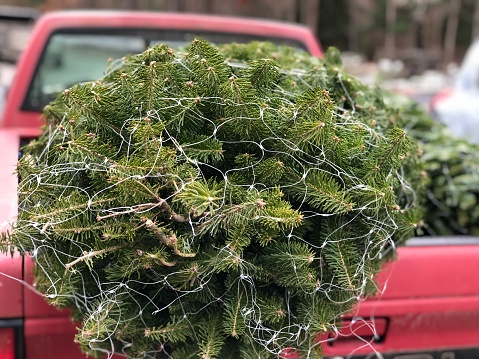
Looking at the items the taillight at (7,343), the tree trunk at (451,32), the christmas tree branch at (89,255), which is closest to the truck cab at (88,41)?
the taillight at (7,343)

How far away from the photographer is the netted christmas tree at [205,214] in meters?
1.51

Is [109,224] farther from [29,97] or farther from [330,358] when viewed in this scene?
[29,97]

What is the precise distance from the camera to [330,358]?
6.94ft

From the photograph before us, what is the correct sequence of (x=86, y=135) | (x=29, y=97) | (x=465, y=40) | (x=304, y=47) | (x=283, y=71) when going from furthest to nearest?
(x=465, y=40)
(x=304, y=47)
(x=29, y=97)
(x=283, y=71)
(x=86, y=135)

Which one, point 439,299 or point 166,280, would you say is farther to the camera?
point 439,299

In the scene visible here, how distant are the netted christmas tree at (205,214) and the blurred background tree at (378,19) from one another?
1994 centimetres

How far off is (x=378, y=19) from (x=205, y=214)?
23543mm

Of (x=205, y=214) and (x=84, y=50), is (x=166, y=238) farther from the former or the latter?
(x=84, y=50)

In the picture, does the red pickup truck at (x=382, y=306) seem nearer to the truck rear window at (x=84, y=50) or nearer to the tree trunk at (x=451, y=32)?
the truck rear window at (x=84, y=50)

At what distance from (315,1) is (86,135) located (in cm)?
2251

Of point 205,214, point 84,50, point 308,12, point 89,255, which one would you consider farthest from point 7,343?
point 308,12

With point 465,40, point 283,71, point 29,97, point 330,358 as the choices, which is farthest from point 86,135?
point 465,40

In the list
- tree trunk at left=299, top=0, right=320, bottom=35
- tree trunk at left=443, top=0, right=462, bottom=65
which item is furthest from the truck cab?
tree trunk at left=443, top=0, right=462, bottom=65

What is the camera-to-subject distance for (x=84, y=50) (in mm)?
3605
